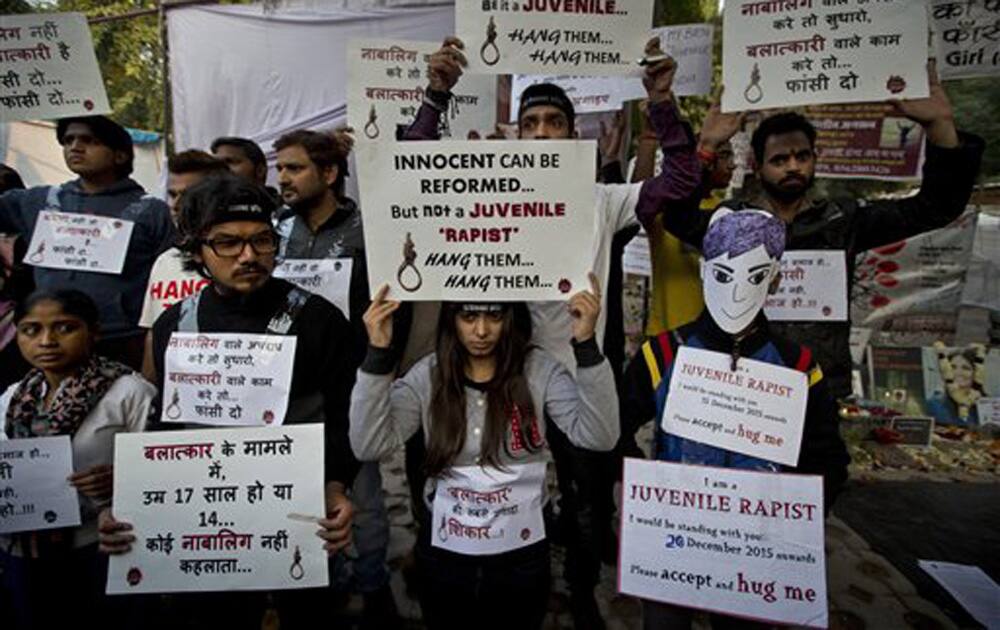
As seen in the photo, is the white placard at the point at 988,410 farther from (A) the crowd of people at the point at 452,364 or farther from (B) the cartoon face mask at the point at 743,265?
(B) the cartoon face mask at the point at 743,265

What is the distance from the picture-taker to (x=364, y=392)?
186 cm

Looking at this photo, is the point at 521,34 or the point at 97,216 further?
the point at 97,216

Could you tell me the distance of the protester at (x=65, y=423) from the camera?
2039 millimetres

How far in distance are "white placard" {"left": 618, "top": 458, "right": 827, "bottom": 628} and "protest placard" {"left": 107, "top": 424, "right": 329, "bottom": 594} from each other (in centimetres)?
96

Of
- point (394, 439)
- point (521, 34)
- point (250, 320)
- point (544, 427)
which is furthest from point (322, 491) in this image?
point (521, 34)

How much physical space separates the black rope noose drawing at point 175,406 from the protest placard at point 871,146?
5544mm

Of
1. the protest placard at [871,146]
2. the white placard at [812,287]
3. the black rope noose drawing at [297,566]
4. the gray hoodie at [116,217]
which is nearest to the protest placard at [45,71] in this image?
the gray hoodie at [116,217]

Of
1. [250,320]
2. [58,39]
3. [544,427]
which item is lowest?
[544,427]

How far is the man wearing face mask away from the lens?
5.92 ft

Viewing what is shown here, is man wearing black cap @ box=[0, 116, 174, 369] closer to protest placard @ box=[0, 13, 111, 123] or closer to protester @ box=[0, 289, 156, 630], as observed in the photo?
protest placard @ box=[0, 13, 111, 123]

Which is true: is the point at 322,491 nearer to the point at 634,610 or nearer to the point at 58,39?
the point at 634,610

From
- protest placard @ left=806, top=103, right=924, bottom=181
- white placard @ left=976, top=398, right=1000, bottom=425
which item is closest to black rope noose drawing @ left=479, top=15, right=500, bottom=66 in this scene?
protest placard @ left=806, top=103, right=924, bottom=181

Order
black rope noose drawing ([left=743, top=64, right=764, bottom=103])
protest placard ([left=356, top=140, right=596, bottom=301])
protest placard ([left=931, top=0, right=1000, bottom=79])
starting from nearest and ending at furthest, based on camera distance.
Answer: protest placard ([left=356, top=140, right=596, bottom=301]), black rope noose drawing ([left=743, top=64, right=764, bottom=103]), protest placard ([left=931, top=0, right=1000, bottom=79])

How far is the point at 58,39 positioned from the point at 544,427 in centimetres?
283
